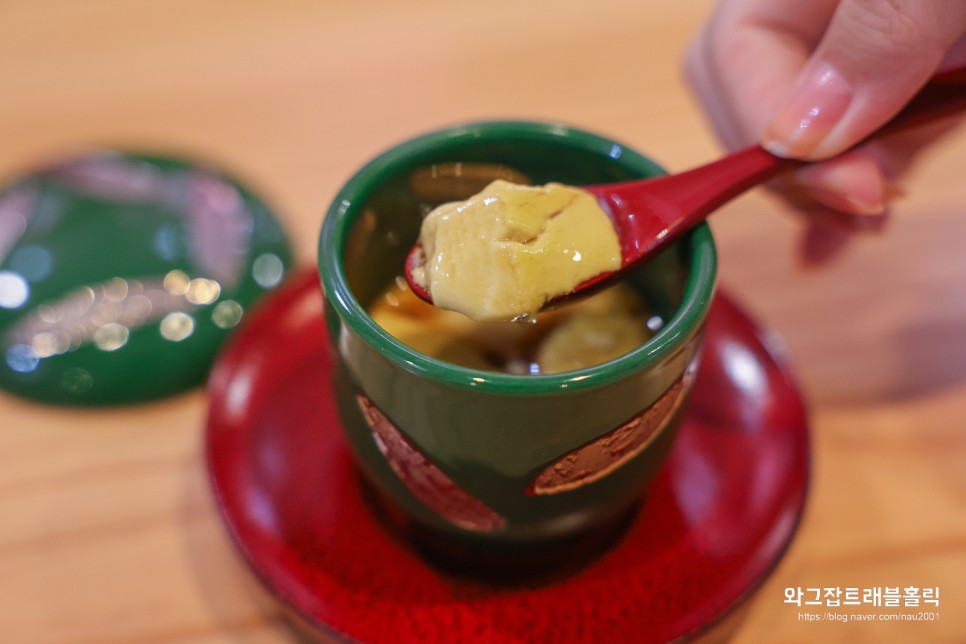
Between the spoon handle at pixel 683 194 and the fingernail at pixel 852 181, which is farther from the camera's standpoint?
the fingernail at pixel 852 181

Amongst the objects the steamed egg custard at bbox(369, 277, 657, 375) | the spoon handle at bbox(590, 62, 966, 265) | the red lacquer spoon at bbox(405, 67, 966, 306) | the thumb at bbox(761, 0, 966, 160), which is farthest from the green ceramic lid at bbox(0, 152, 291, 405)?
the thumb at bbox(761, 0, 966, 160)

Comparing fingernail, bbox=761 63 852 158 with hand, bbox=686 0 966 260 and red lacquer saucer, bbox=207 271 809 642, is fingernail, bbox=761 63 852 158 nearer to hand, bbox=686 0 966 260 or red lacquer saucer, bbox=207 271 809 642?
hand, bbox=686 0 966 260

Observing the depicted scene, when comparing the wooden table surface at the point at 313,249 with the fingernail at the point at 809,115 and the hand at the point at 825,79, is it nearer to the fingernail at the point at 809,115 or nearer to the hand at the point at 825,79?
the hand at the point at 825,79

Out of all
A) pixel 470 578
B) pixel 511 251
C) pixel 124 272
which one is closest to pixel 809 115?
pixel 511 251

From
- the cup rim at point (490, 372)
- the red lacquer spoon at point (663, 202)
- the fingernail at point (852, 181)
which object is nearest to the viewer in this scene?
the cup rim at point (490, 372)

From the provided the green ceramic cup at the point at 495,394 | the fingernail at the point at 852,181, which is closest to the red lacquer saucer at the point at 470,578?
the green ceramic cup at the point at 495,394

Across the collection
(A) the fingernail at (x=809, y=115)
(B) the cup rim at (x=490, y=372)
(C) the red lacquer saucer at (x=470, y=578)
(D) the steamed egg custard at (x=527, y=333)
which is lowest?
(C) the red lacquer saucer at (x=470, y=578)
